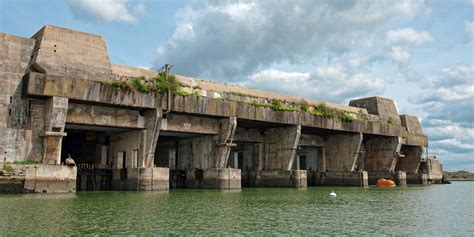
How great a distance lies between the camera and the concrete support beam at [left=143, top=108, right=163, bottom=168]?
37.4 meters

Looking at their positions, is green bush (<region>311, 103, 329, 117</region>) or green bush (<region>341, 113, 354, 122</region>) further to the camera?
green bush (<region>341, 113, 354, 122</region>)

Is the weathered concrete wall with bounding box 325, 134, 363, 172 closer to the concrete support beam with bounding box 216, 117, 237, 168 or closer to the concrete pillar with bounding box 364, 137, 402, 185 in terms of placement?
the concrete pillar with bounding box 364, 137, 402, 185

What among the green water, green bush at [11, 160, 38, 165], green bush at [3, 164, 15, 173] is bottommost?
the green water

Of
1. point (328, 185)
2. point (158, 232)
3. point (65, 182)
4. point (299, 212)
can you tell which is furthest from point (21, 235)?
point (328, 185)

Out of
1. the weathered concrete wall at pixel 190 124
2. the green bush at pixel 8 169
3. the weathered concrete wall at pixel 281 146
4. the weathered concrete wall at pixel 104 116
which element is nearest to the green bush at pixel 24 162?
the green bush at pixel 8 169

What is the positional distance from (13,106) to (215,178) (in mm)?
18127

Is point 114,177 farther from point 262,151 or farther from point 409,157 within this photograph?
point 409,157

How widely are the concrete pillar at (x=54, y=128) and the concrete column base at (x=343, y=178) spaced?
3523 cm

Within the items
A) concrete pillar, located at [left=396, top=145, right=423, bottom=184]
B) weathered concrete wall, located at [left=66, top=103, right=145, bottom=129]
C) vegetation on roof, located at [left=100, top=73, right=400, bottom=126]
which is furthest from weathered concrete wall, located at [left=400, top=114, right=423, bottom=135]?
weathered concrete wall, located at [left=66, top=103, right=145, bottom=129]

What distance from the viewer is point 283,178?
161 feet

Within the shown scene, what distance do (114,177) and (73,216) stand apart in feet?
70.4

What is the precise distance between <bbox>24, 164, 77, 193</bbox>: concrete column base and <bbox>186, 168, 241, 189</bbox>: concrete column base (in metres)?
13.9

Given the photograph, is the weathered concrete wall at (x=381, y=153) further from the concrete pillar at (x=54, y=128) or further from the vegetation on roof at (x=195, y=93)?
the concrete pillar at (x=54, y=128)

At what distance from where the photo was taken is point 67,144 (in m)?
46.6
